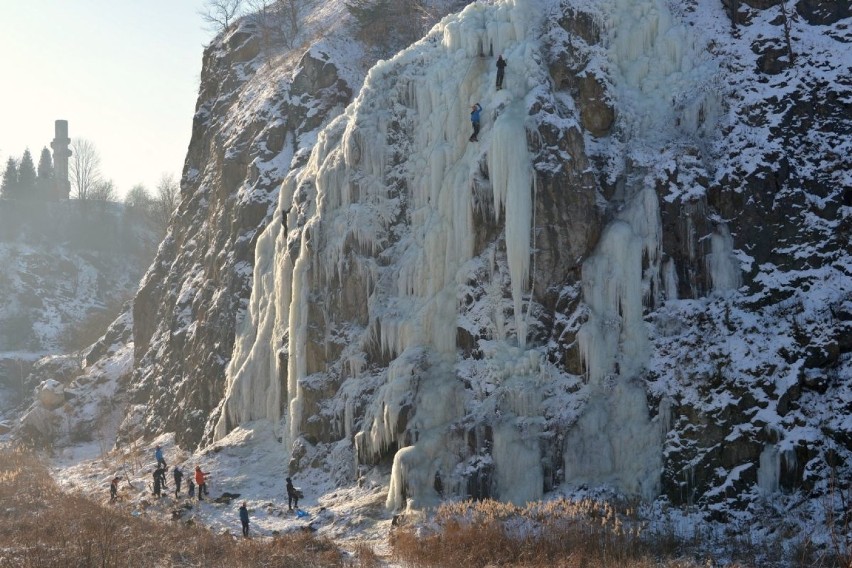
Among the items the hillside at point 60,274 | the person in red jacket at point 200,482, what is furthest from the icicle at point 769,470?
the hillside at point 60,274

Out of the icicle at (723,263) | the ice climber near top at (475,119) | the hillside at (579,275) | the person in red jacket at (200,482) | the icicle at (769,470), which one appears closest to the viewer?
the icicle at (769,470)

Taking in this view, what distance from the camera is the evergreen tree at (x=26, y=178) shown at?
82.0m

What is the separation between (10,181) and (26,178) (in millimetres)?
1444

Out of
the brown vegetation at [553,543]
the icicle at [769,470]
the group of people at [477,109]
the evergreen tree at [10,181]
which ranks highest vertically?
the evergreen tree at [10,181]

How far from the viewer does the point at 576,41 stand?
29.0 meters

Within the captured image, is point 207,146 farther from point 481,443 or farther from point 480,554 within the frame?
point 480,554

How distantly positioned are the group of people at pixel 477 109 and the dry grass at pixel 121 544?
490 inches

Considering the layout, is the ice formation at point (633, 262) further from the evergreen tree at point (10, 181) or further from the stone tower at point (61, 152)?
the stone tower at point (61, 152)

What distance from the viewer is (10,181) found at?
3290 inches

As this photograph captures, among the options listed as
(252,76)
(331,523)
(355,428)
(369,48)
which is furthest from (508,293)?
(252,76)

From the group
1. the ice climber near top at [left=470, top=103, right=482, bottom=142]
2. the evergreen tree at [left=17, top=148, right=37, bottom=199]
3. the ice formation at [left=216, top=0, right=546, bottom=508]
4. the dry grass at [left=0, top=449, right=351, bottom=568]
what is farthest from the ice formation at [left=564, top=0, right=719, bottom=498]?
the evergreen tree at [left=17, top=148, right=37, bottom=199]

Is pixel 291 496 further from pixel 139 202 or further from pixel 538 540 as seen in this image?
pixel 139 202

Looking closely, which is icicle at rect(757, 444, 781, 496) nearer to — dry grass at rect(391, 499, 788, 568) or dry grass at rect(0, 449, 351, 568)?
dry grass at rect(391, 499, 788, 568)

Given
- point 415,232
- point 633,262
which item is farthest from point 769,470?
point 415,232
